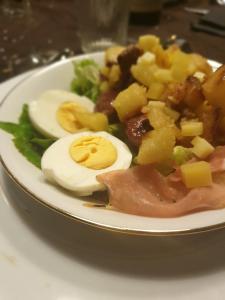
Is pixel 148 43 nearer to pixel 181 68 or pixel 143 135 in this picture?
pixel 181 68

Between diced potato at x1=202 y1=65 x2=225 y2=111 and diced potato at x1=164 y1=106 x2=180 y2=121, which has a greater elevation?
diced potato at x1=202 y1=65 x2=225 y2=111

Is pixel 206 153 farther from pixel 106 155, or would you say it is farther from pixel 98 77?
pixel 98 77

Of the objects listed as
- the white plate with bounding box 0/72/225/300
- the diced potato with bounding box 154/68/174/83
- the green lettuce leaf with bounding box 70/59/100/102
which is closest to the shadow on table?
the white plate with bounding box 0/72/225/300

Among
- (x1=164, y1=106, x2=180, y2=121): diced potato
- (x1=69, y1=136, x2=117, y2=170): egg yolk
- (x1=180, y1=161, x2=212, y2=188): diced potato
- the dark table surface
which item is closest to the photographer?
(x1=180, y1=161, x2=212, y2=188): diced potato

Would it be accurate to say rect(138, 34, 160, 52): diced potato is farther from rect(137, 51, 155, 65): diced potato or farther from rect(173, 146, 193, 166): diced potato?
rect(173, 146, 193, 166): diced potato

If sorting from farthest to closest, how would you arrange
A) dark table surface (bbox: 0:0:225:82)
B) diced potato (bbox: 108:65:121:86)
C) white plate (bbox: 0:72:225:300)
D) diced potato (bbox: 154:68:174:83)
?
A: dark table surface (bbox: 0:0:225:82), diced potato (bbox: 108:65:121:86), diced potato (bbox: 154:68:174:83), white plate (bbox: 0:72:225:300)

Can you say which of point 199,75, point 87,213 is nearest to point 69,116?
point 199,75
